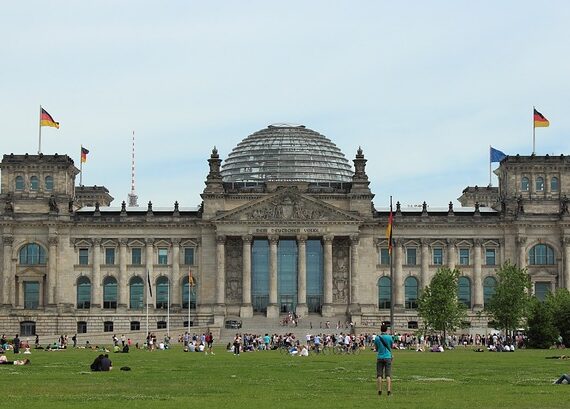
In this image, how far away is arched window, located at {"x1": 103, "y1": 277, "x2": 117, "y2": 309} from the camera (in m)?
152

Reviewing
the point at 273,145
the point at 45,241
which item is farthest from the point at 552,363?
the point at 273,145

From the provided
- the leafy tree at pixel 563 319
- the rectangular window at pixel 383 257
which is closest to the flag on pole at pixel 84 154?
the rectangular window at pixel 383 257

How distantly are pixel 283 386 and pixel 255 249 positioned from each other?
10354 centimetres

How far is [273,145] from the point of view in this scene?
170375 millimetres

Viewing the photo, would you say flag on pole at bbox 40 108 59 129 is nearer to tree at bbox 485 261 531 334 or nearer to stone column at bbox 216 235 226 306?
stone column at bbox 216 235 226 306

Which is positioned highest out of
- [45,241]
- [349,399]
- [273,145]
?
[273,145]

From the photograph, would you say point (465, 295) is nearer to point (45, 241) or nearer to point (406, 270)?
point (406, 270)

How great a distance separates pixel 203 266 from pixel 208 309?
17.9ft

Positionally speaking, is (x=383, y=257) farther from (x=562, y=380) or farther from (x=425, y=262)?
(x=562, y=380)

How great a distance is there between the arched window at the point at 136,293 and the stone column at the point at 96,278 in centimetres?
366

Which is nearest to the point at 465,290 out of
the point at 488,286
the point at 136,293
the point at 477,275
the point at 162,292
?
the point at 477,275

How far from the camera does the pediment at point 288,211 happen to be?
14900 cm

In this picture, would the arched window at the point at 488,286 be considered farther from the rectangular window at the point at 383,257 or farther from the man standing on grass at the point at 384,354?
the man standing on grass at the point at 384,354

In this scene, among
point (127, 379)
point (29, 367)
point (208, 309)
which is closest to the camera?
point (127, 379)
